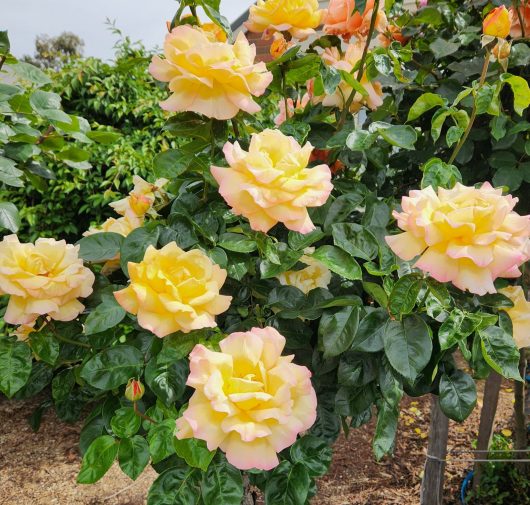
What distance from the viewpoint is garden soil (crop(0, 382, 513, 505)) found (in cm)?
268

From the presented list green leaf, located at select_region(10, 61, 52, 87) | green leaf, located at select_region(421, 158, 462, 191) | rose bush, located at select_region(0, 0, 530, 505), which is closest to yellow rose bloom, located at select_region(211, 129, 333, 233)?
rose bush, located at select_region(0, 0, 530, 505)

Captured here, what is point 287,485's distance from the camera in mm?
936

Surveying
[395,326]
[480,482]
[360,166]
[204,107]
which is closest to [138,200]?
[204,107]

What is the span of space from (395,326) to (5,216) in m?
0.83

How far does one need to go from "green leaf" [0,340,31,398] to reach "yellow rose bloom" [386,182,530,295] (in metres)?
0.68

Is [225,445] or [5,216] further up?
[5,216]

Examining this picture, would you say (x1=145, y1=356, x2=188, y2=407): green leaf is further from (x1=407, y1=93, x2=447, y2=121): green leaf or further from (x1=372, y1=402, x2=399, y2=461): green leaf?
(x1=407, y1=93, x2=447, y2=121): green leaf

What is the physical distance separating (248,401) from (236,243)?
28cm

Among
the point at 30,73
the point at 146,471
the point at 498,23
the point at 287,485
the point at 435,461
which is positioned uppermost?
the point at 498,23

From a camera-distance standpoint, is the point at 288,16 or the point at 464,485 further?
the point at 464,485

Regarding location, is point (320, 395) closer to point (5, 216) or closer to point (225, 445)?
point (225, 445)

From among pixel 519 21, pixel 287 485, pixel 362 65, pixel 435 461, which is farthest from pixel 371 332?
pixel 435 461

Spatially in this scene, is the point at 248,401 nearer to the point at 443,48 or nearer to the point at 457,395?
the point at 457,395

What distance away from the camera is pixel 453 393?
0.93m
